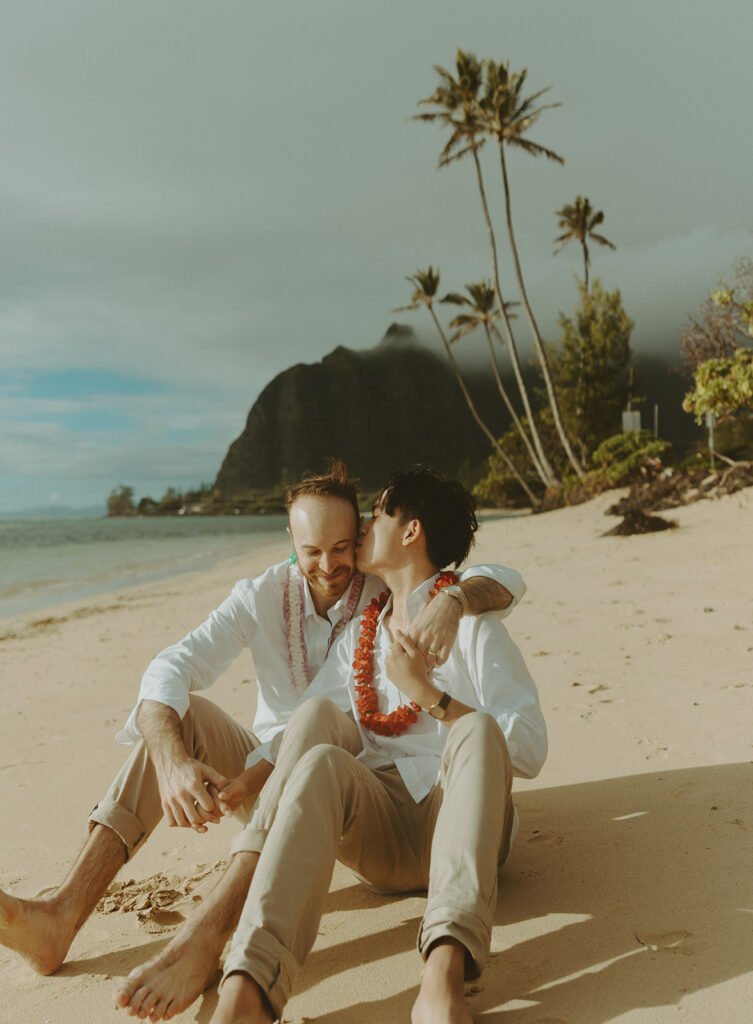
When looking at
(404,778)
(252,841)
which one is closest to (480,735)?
(404,778)

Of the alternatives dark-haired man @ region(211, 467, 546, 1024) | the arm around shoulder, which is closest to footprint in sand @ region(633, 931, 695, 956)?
dark-haired man @ region(211, 467, 546, 1024)

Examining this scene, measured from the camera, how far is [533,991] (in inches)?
82.9

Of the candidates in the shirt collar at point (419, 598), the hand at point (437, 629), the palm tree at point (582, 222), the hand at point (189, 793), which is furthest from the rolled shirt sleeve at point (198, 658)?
the palm tree at point (582, 222)

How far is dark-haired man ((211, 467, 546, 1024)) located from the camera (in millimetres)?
1931

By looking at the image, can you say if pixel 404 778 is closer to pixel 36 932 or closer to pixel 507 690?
pixel 507 690

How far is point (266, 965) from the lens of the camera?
1910 mm

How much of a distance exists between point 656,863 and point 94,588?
1696 cm

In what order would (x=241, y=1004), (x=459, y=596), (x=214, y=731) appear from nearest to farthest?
(x=241, y=1004), (x=459, y=596), (x=214, y=731)

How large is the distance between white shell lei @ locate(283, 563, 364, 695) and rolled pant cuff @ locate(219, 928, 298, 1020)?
1.21m

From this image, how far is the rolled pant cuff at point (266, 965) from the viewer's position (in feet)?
6.19

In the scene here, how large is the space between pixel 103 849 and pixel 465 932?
1.25 metres

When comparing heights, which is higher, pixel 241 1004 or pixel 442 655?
pixel 442 655

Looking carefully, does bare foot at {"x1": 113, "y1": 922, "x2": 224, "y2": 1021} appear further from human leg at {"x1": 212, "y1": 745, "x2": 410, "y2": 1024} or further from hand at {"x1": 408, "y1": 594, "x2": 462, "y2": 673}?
hand at {"x1": 408, "y1": 594, "x2": 462, "y2": 673}

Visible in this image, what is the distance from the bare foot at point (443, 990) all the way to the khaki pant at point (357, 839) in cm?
4
